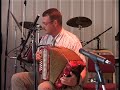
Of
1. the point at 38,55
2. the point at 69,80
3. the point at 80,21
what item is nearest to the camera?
the point at 69,80

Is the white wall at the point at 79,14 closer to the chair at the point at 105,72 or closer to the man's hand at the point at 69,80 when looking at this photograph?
the chair at the point at 105,72

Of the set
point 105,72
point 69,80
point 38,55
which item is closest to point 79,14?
point 105,72

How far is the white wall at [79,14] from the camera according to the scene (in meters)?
3.79

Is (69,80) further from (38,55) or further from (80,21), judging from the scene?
(80,21)

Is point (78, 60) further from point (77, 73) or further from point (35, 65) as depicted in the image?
point (35, 65)

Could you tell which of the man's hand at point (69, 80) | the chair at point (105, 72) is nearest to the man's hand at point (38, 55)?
the man's hand at point (69, 80)

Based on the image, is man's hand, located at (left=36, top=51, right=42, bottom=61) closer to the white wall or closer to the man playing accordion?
the man playing accordion

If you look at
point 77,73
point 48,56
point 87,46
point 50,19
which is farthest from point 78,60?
point 87,46

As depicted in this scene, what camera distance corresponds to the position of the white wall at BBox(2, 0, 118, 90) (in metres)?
3.79

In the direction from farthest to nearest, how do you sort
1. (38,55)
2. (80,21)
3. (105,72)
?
1. (80,21)
2. (105,72)
3. (38,55)

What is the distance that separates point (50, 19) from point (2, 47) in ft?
4.89

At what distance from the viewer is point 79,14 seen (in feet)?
12.6

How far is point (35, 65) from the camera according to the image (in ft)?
6.81

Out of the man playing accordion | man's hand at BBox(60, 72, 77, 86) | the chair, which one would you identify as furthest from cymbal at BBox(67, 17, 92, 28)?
man's hand at BBox(60, 72, 77, 86)
